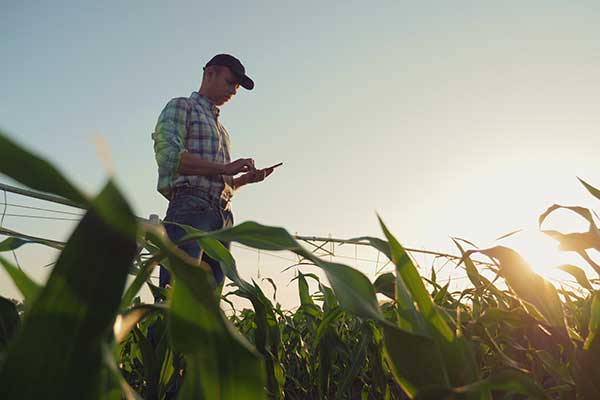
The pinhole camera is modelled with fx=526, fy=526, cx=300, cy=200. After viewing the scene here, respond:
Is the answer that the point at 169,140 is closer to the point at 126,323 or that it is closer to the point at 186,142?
the point at 186,142

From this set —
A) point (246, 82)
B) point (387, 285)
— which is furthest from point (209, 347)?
point (246, 82)

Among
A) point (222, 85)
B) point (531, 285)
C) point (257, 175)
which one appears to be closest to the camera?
point (531, 285)

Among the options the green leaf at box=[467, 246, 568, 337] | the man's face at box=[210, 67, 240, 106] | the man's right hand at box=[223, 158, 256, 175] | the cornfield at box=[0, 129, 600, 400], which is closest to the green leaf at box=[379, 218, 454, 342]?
the cornfield at box=[0, 129, 600, 400]

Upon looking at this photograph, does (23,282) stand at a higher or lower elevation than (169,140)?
lower

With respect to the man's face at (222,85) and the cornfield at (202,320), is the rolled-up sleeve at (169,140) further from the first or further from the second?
the cornfield at (202,320)

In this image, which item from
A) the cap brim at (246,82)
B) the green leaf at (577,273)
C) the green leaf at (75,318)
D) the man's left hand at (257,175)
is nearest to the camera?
the green leaf at (75,318)

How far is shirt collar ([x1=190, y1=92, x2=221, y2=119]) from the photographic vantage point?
276cm

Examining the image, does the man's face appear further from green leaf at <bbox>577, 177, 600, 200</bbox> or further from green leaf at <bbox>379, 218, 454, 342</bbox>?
green leaf at <bbox>379, 218, 454, 342</bbox>

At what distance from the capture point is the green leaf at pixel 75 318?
17 cm

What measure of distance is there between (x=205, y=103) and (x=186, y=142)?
0.31 meters

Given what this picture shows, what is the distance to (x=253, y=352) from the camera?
0.71 ft

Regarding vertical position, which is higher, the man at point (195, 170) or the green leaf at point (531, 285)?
the man at point (195, 170)

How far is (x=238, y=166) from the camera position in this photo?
2.36 meters

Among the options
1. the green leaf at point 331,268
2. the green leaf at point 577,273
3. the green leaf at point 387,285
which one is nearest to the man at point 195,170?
the green leaf at point 387,285
